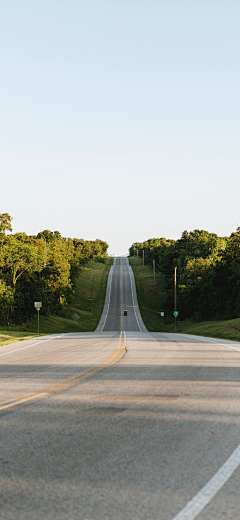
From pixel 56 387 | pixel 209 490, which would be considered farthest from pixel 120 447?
pixel 56 387

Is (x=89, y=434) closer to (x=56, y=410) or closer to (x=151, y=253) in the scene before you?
(x=56, y=410)

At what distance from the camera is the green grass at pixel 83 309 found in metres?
56.0

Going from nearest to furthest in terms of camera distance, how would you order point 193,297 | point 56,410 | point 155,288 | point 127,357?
point 56,410 → point 127,357 → point 193,297 → point 155,288

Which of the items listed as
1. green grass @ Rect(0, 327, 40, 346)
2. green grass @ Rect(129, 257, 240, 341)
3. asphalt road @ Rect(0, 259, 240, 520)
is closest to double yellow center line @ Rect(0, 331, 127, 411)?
asphalt road @ Rect(0, 259, 240, 520)

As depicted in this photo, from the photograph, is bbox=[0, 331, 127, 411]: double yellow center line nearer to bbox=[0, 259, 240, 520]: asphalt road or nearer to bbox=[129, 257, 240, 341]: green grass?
bbox=[0, 259, 240, 520]: asphalt road

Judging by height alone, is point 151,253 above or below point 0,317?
above

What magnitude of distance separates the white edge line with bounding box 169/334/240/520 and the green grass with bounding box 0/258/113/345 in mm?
19855

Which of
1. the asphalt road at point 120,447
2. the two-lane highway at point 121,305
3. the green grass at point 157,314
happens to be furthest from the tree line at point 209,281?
the asphalt road at point 120,447

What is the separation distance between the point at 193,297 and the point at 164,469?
247ft

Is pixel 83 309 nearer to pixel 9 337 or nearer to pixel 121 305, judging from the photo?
pixel 121 305

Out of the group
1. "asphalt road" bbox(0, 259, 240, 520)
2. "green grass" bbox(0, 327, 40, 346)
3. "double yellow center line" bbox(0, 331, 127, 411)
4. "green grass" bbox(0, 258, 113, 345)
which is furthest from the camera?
"green grass" bbox(0, 258, 113, 345)

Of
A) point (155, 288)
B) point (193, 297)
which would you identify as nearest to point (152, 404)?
point (193, 297)

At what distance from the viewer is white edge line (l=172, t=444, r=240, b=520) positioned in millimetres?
3484

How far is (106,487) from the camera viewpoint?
400 cm
